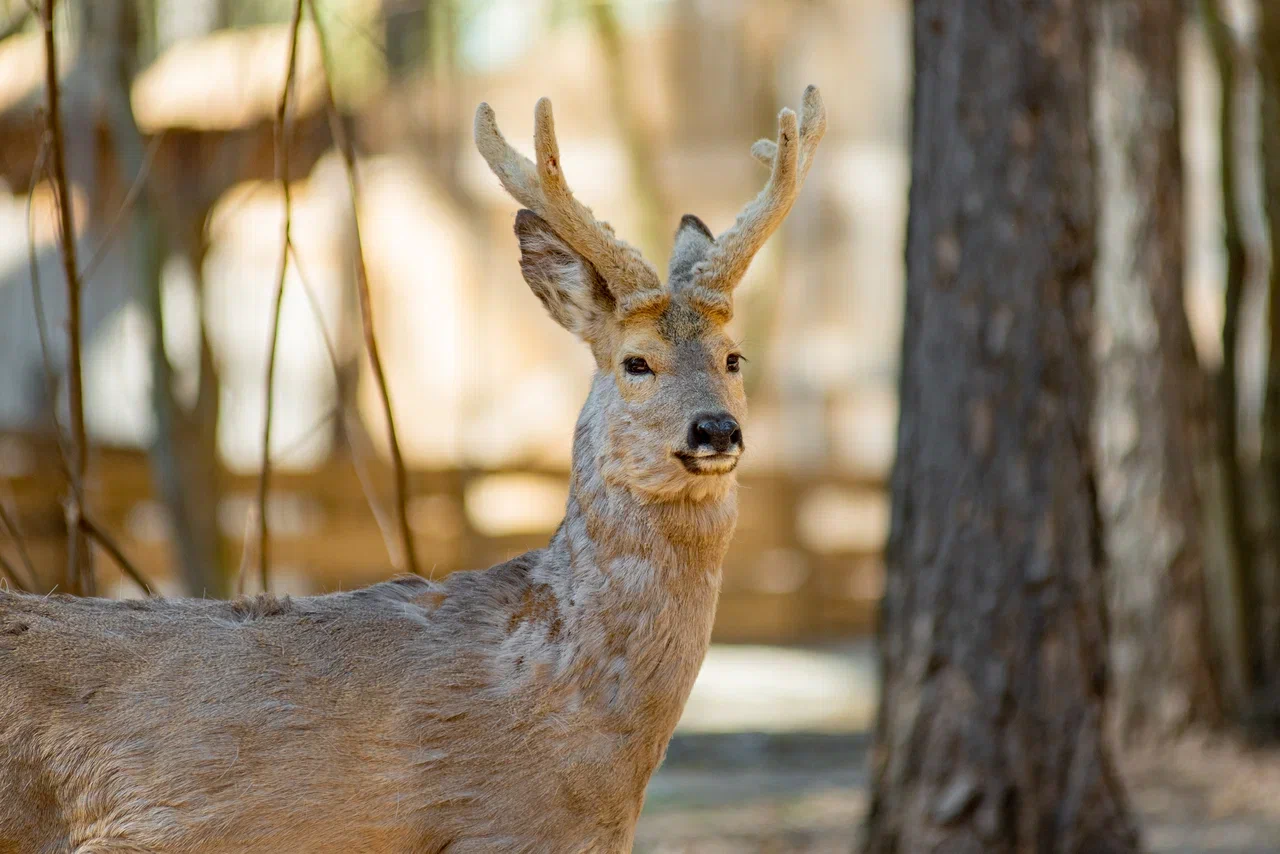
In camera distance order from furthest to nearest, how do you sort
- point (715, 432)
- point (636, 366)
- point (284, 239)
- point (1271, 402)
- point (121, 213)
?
point (1271, 402) → point (121, 213) → point (284, 239) → point (636, 366) → point (715, 432)

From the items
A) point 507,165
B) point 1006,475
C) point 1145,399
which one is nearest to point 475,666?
point 507,165

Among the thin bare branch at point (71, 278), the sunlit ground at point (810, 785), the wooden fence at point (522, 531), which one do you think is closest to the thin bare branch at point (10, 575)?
the thin bare branch at point (71, 278)

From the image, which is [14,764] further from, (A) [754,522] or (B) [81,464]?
(A) [754,522]

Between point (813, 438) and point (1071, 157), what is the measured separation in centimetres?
967

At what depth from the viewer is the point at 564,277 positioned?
12.7ft

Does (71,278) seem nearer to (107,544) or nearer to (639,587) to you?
(107,544)

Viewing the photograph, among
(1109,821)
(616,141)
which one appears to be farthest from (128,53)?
(616,141)

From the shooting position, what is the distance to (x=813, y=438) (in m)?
15.5

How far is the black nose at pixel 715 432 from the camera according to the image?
11.5 feet

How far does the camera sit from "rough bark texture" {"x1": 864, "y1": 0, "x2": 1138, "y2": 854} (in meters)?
5.74

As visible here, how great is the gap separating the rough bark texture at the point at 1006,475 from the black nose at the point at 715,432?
2500 millimetres

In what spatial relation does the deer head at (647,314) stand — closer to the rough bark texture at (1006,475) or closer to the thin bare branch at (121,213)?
the thin bare branch at (121,213)

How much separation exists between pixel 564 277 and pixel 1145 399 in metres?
5.38

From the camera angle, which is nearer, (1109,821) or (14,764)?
(14,764)
